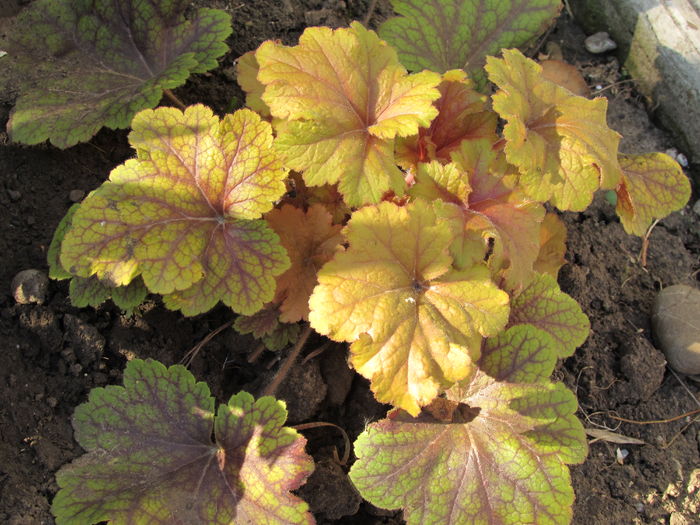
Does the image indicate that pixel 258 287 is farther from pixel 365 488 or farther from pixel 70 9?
pixel 70 9

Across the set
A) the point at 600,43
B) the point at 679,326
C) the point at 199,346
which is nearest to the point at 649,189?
the point at 679,326

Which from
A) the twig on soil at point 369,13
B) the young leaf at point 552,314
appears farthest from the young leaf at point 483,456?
the twig on soil at point 369,13

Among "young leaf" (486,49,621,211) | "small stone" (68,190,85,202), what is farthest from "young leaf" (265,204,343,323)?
"small stone" (68,190,85,202)

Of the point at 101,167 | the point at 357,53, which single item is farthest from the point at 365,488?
the point at 101,167

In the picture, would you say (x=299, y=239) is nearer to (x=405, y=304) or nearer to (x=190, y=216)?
Result: (x=190, y=216)

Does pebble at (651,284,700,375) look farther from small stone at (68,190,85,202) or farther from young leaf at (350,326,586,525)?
small stone at (68,190,85,202)

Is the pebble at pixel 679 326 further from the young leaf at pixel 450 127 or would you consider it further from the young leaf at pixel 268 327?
the young leaf at pixel 268 327

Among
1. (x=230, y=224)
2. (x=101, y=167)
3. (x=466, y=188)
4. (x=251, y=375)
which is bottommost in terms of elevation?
(x=251, y=375)
